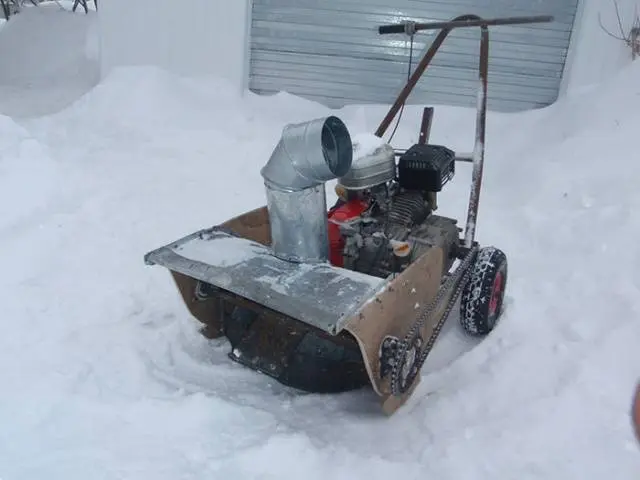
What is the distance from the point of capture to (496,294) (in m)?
3.52

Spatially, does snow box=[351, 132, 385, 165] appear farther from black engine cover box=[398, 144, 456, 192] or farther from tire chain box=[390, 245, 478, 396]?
tire chain box=[390, 245, 478, 396]

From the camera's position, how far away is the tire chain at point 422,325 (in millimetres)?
2609

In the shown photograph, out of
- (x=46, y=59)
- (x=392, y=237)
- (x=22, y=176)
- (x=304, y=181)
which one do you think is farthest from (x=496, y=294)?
(x=46, y=59)

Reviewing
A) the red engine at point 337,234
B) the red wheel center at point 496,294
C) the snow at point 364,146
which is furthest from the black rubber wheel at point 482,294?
→ the snow at point 364,146

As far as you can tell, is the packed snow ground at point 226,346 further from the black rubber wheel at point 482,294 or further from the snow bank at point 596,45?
the snow bank at point 596,45

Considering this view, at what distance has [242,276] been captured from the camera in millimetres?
2729

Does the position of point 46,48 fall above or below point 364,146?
below

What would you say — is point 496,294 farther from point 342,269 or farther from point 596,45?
point 596,45

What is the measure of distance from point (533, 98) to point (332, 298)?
16.3ft

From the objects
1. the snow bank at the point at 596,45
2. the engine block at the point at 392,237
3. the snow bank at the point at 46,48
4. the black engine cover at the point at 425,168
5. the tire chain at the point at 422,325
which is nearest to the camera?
the tire chain at the point at 422,325

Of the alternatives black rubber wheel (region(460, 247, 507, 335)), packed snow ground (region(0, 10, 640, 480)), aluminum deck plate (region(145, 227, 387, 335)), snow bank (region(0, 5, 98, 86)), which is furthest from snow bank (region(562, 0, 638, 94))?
snow bank (region(0, 5, 98, 86))

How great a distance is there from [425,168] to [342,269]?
86cm

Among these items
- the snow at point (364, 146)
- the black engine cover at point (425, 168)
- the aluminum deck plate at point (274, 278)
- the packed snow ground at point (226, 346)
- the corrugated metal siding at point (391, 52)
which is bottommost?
the packed snow ground at point (226, 346)

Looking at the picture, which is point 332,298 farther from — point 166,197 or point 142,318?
point 166,197
